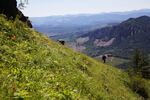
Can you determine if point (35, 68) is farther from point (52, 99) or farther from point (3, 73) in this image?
point (52, 99)

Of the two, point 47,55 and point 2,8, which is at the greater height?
point 2,8

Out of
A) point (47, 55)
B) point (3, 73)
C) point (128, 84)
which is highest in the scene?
point (3, 73)

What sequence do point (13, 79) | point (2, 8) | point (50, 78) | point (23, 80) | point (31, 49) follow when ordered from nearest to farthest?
point (13, 79) < point (23, 80) < point (50, 78) < point (31, 49) < point (2, 8)

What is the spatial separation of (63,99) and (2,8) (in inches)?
749

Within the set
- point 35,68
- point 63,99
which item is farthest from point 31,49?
point 63,99

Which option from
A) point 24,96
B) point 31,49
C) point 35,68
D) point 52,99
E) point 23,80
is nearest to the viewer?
point 24,96

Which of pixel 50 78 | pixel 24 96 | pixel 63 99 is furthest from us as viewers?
pixel 50 78

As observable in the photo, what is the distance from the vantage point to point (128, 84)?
40.3 meters

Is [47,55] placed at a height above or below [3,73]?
below

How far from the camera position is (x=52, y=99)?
31.9ft

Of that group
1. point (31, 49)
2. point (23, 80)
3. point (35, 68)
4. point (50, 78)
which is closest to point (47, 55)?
point (31, 49)

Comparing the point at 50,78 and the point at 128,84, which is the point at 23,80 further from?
the point at 128,84

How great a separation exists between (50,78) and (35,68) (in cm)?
189

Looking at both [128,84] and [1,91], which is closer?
[1,91]
